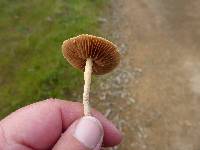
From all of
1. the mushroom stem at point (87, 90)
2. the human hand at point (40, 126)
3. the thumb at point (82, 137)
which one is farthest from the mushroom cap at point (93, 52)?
the thumb at point (82, 137)

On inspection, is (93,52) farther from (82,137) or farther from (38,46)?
(38,46)

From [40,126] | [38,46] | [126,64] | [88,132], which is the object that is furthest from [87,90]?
[38,46]

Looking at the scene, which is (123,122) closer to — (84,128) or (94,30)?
(94,30)

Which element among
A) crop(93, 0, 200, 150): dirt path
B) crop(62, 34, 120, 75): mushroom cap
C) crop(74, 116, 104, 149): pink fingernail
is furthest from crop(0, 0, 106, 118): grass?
crop(74, 116, 104, 149): pink fingernail

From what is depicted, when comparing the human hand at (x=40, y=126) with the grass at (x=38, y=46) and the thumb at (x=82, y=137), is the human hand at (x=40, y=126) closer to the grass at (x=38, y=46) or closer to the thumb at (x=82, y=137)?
the thumb at (x=82, y=137)

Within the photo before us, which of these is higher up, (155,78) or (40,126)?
(40,126)

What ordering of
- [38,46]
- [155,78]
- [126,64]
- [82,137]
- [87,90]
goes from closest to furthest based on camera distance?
[82,137] < [87,90] < [155,78] < [126,64] < [38,46]

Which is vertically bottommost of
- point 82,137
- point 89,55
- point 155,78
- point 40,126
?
point 155,78
